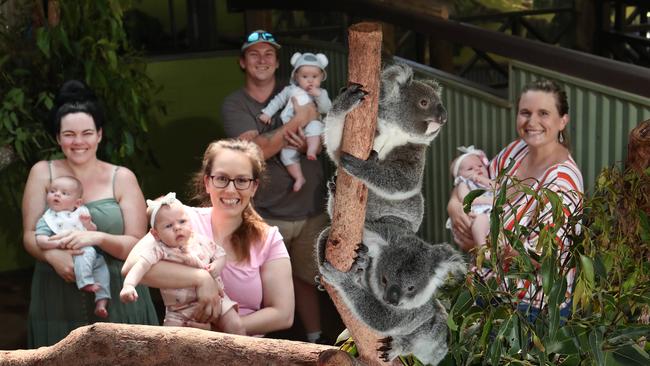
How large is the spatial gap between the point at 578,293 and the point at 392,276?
1.05ft

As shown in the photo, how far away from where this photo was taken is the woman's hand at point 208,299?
2762mm

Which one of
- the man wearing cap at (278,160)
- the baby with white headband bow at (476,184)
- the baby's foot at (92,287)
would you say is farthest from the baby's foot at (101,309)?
the baby with white headband bow at (476,184)

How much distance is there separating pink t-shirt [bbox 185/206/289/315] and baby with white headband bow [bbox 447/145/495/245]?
2.04ft

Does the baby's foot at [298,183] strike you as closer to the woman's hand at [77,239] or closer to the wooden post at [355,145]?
the woman's hand at [77,239]

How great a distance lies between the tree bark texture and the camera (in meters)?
2.01

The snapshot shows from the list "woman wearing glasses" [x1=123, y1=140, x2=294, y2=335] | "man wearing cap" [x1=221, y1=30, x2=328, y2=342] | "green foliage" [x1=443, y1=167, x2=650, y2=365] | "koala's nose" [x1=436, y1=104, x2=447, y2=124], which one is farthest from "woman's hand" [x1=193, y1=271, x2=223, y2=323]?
"koala's nose" [x1=436, y1=104, x2=447, y2=124]

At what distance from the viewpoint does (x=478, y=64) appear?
7961mm

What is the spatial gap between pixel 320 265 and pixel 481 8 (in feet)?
21.1

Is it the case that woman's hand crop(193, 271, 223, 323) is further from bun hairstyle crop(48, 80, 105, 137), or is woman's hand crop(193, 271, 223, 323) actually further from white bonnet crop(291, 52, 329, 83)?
white bonnet crop(291, 52, 329, 83)

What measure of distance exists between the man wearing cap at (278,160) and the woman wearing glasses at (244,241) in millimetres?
943

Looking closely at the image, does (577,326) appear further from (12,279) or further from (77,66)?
(12,279)

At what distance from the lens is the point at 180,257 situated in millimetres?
2859

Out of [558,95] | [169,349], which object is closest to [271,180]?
[558,95]

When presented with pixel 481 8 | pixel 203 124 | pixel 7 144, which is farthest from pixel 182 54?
pixel 481 8
